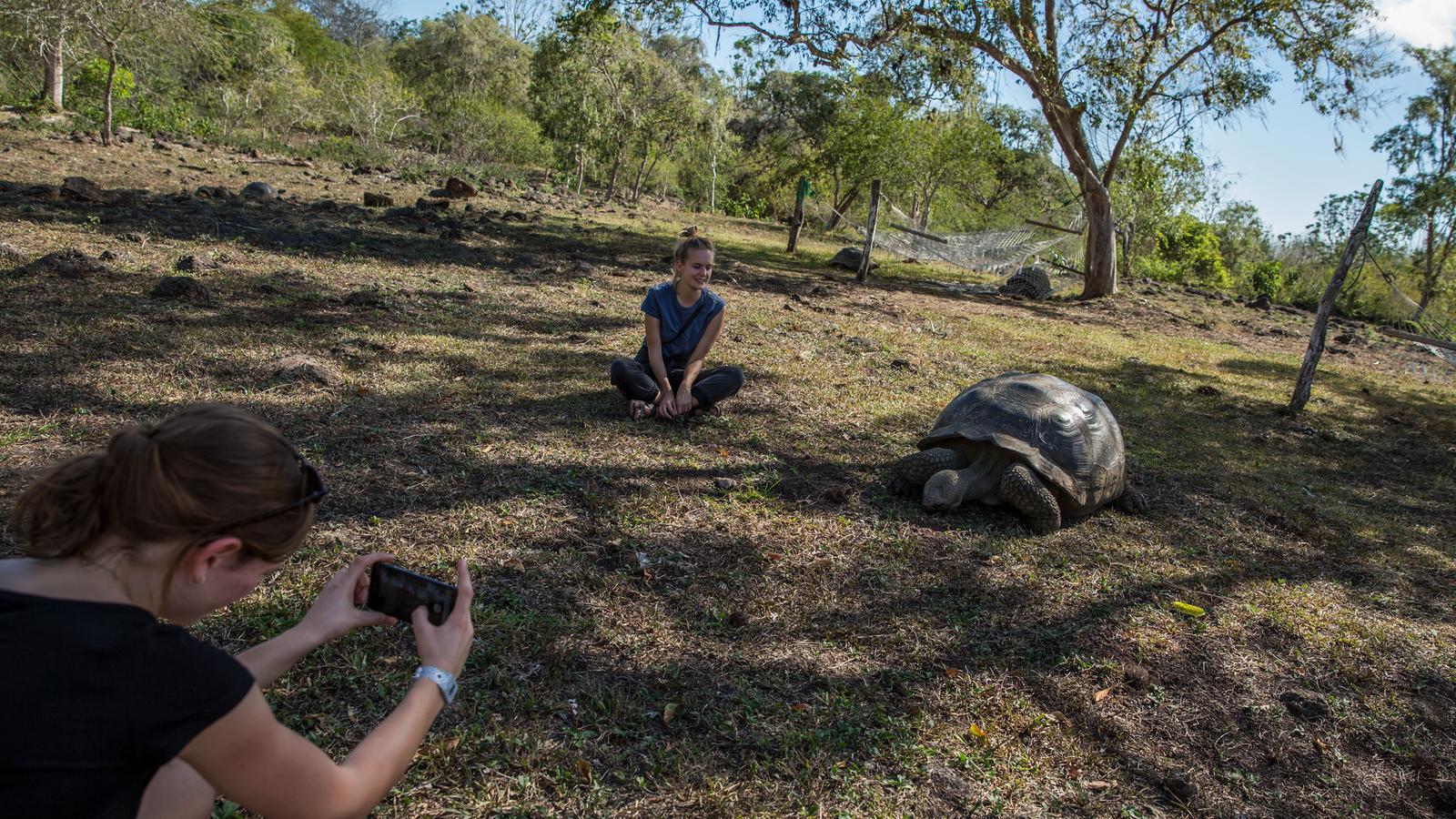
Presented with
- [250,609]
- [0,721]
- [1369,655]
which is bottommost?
[250,609]

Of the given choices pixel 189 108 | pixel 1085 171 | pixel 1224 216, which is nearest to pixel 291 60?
pixel 189 108

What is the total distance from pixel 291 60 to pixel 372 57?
1311cm

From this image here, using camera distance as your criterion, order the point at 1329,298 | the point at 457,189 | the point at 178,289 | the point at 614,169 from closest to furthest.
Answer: the point at 178,289 < the point at 1329,298 < the point at 457,189 < the point at 614,169

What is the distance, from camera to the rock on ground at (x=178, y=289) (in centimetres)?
631

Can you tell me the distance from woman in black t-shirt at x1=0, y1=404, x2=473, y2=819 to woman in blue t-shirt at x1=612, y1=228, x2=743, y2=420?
3.84 metres

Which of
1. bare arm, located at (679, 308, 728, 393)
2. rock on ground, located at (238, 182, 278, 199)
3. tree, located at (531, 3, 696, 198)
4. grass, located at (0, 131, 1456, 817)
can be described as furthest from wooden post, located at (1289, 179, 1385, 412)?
tree, located at (531, 3, 696, 198)

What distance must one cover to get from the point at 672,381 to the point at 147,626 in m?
4.28

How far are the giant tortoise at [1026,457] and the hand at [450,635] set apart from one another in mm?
3029

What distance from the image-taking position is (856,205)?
33344 millimetres

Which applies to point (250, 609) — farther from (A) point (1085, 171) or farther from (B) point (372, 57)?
(B) point (372, 57)

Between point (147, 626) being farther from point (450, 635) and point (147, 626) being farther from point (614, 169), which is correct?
point (614, 169)

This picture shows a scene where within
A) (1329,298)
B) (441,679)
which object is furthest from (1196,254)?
(441,679)

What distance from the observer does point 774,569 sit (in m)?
3.63

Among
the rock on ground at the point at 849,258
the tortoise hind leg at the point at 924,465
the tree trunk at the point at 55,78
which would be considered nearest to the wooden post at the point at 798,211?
the rock on ground at the point at 849,258
